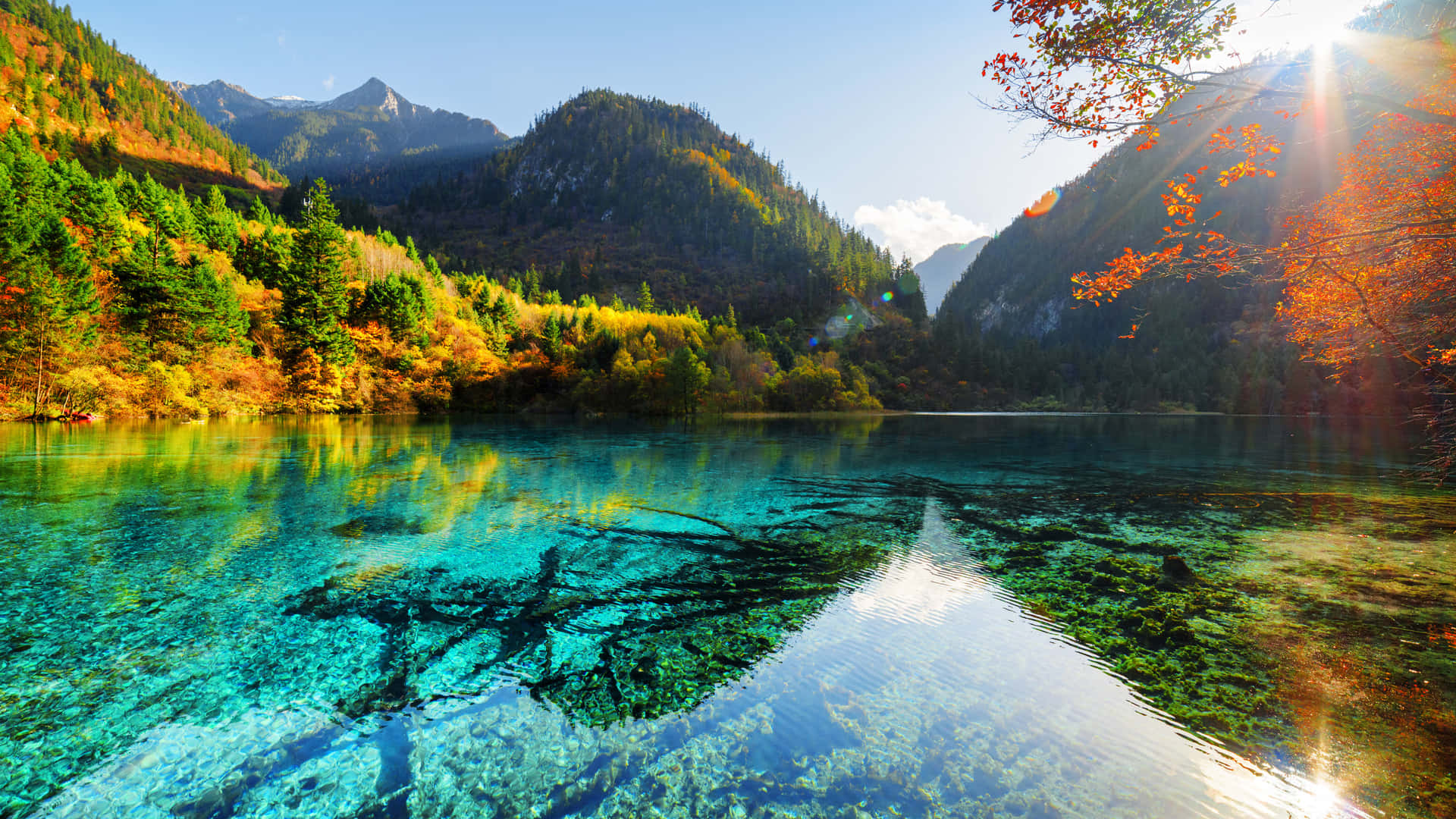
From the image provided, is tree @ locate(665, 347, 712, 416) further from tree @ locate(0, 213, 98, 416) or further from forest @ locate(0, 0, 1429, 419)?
tree @ locate(0, 213, 98, 416)

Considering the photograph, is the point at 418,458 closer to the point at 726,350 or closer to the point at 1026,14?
the point at 1026,14

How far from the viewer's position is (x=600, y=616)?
6.60m

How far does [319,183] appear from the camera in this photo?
65938 millimetres

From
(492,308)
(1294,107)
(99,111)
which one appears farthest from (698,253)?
(1294,107)

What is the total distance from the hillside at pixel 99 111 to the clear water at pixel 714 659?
136451 mm

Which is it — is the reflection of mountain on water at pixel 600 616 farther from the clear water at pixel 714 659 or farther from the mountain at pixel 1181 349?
the mountain at pixel 1181 349

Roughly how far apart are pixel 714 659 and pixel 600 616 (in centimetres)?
178

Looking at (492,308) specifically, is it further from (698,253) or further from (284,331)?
(698,253)

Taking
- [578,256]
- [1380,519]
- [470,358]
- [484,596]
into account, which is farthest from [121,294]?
[578,256]

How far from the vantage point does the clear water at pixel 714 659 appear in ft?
11.7

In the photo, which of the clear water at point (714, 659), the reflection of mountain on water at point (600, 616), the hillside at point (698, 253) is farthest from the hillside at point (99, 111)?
the reflection of mountain on water at point (600, 616)

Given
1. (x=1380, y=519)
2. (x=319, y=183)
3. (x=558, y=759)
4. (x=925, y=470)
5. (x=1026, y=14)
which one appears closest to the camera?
(x=558, y=759)

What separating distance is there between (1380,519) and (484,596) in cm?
1829

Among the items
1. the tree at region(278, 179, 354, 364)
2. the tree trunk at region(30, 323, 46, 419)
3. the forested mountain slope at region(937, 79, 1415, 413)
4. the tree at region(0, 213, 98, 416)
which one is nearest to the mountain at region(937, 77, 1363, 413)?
the forested mountain slope at region(937, 79, 1415, 413)
